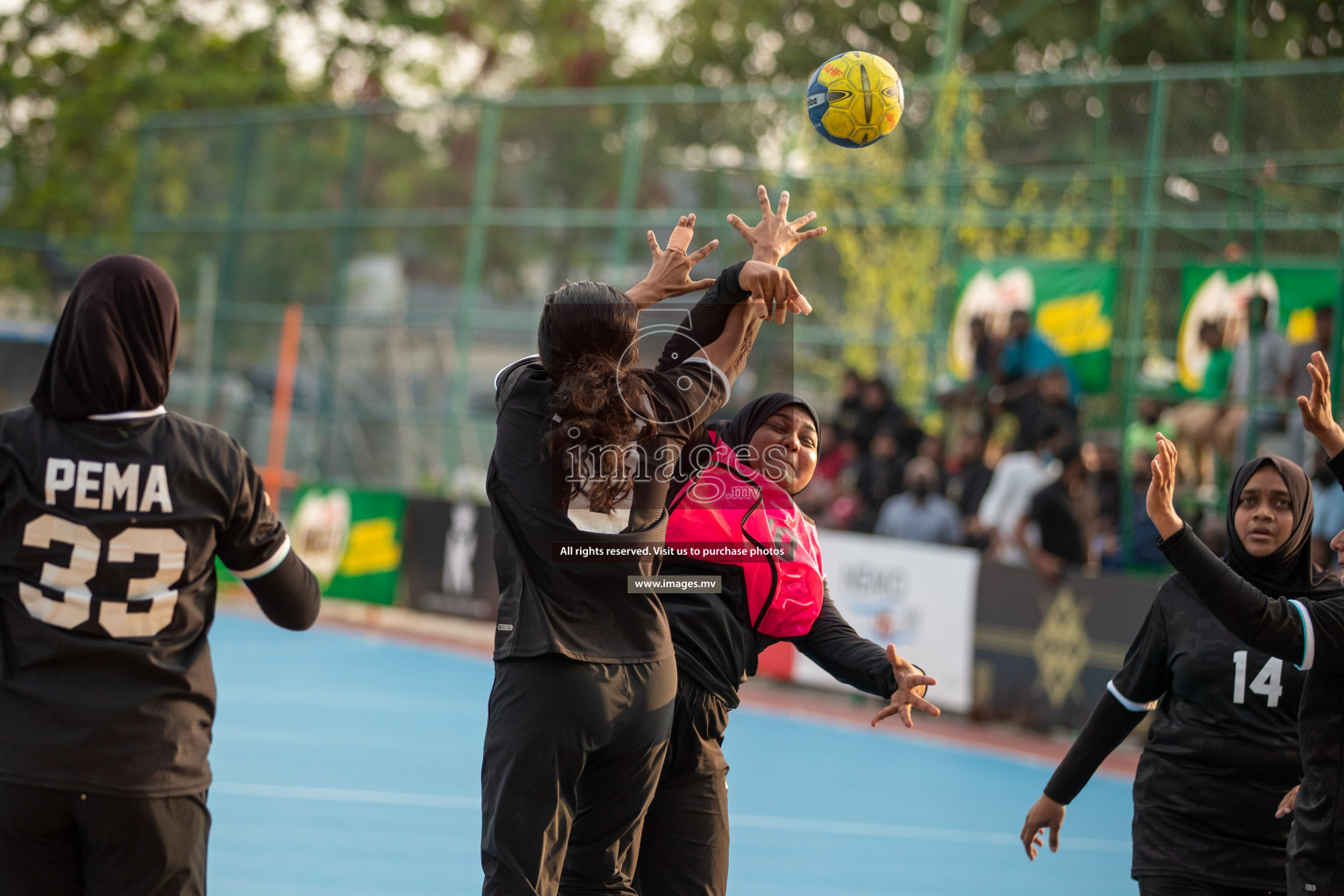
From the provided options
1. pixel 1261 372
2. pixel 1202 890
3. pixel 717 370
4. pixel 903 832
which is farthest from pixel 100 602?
pixel 1261 372

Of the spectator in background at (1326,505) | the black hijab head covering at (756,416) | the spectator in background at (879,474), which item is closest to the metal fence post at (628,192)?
the spectator in background at (879,474)

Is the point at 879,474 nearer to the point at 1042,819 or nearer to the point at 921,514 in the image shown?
the point at 921,514

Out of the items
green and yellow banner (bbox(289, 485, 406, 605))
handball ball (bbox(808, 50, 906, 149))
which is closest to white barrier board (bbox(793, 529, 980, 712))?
green and yellow banner (bbox(289, 485, 406, 605))

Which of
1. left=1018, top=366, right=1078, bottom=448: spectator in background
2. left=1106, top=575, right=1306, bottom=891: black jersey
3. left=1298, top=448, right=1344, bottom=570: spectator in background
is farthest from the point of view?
left=1018, top=366, right=1078, bottom=448: spectator in background

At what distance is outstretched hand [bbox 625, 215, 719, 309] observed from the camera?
12.5 ft

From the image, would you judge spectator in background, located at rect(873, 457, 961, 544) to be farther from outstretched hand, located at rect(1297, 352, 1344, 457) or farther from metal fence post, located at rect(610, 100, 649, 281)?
outstretched hand, located at rect(1297, 352, 1344, 457)

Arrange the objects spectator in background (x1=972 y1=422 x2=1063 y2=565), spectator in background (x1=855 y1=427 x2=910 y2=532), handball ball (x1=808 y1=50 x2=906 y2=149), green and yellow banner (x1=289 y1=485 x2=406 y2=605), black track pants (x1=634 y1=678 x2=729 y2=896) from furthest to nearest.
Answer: green and yellow banner (x1=289 y1=485 x2=406 y2=605)
spectator in background (x1=855 y1=427 x2=910 y2=532)
spectator in background (x1=972 y1=422 x2=1063 y2=565)
handball ball (x1=808 y1=50 x2=906 y2=149)
black track pants (x1=634 y1=678 x2=729 y2=896)

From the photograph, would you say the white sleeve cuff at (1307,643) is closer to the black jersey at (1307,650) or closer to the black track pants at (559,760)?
the black jersey at (1307,650)

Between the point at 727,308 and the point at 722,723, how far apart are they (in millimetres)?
1192

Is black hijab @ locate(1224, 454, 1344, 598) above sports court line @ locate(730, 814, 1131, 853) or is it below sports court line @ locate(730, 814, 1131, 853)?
above

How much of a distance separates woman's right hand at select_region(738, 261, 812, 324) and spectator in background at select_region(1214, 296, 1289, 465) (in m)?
8.96

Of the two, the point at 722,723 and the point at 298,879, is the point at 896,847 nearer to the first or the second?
the point at 298,879

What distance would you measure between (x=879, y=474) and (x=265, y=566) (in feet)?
37.5

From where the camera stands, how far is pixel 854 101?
4879 mm
